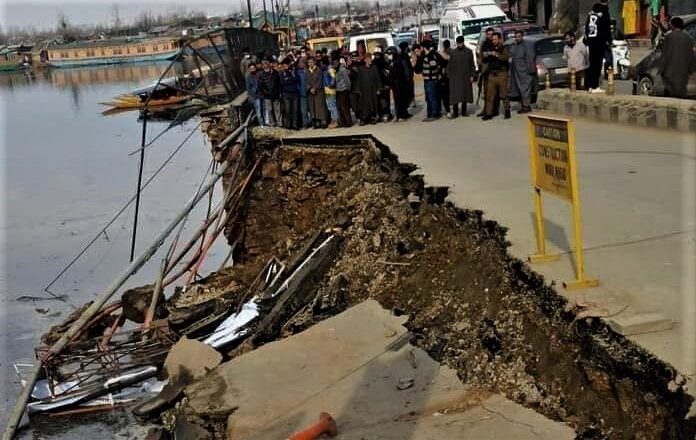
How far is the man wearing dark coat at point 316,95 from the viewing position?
1562 cm

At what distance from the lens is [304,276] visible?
32.0 feet

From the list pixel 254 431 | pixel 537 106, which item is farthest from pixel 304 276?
pixel 537 106

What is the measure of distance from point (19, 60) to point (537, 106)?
395 feet

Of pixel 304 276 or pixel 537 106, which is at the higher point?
pixel 537 106

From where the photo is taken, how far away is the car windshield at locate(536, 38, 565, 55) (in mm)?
→ 20031

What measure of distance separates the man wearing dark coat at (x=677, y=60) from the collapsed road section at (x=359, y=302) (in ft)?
15.3

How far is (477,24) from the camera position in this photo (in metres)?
30.0

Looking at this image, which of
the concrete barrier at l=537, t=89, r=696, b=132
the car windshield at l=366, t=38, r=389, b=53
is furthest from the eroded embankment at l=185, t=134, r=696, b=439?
the car windshield at l=366, t=38, r=389, b=53

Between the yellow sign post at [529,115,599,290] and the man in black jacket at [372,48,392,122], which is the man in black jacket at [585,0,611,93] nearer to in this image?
the man in black jacket at [372,48,392,122]

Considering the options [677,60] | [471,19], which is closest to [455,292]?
[677,60]

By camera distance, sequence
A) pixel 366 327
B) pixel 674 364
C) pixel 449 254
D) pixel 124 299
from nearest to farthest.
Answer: pixel 674 364
pixel 366 327
pixel 449 254
pixel 124 299

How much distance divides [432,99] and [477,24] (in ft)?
49.7

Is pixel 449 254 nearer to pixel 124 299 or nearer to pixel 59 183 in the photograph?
pixel 124 299

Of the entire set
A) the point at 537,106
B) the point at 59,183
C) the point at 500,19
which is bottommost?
the point at 59,183
